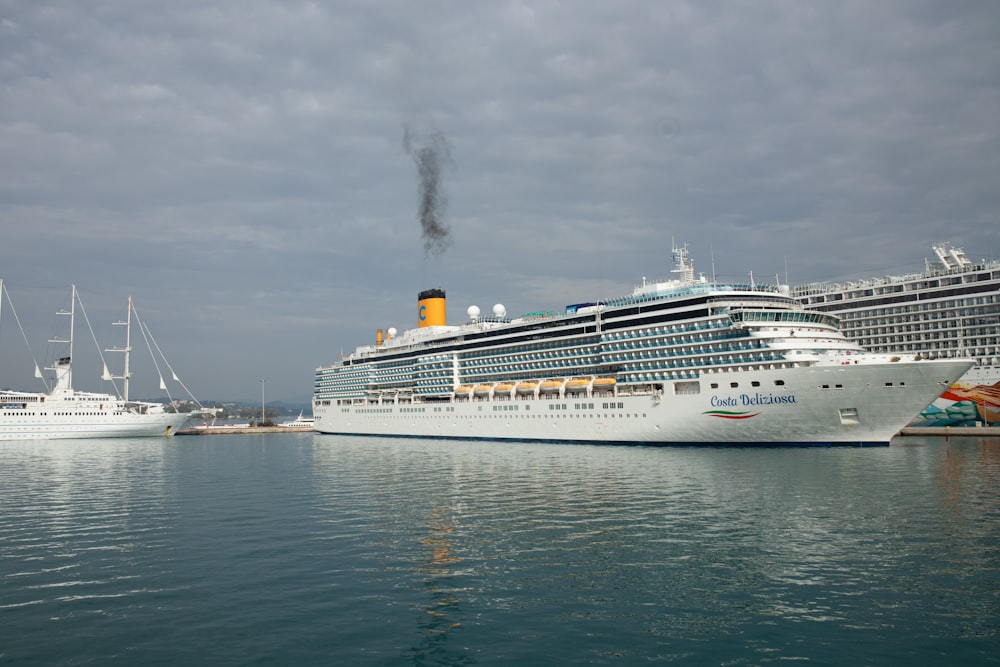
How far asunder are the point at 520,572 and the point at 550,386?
159 feet

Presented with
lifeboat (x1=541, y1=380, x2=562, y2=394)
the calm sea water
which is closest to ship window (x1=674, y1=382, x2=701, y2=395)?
lifeboat (x1=541, y1=380, x2=562, y2=394)

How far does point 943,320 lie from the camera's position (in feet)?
244

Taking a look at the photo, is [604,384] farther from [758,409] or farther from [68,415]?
[68,415]

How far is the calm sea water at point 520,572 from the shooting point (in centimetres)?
1310

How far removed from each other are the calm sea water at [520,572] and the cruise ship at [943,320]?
123 ft

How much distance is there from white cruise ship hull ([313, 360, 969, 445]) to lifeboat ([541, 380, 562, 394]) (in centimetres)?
100

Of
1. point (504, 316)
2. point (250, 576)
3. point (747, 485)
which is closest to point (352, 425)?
point (504, 316)

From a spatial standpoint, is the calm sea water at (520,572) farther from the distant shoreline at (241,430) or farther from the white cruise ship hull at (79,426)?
the distant shoreline at (241,430)

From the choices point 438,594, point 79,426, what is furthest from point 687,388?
point 79,426

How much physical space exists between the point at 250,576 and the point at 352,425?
81707mm

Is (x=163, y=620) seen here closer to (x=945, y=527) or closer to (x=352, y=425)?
(x=945, y=527)

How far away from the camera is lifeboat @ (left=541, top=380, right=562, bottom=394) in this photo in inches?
2586

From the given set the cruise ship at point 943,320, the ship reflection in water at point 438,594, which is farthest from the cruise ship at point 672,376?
the ship reflection in water at point 438,594

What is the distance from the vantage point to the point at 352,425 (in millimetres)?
98250
